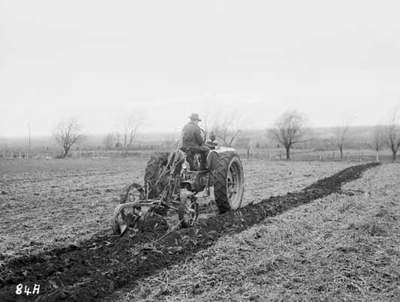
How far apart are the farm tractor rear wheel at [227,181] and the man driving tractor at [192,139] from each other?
47 centimetres

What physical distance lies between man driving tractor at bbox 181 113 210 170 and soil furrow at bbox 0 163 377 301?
1.68 m

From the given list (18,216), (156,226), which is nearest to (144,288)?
(156,226)

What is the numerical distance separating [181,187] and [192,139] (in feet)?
3.58

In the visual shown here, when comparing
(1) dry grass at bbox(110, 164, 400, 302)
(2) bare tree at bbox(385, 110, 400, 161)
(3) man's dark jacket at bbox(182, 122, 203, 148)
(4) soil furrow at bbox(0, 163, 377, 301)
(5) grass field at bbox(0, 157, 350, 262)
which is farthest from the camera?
(2) bare tree at bbox(385, 110, 400, 161)

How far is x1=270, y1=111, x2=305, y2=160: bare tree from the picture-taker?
5608 cm

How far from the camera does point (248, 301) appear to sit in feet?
15.0

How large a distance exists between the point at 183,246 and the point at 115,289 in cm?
180

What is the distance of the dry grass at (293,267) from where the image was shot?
4766mm

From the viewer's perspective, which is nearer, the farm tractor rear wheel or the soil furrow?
the soil furrow

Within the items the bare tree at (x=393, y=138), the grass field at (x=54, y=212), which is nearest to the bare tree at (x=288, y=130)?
the bare tree at (x=393, y=138)

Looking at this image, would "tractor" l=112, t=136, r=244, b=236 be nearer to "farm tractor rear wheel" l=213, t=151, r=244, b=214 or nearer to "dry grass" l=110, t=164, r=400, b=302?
"farm tractor rear wheel" l=213, t=151, r=244, b=214

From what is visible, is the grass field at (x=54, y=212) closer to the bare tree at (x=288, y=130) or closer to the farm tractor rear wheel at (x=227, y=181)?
the farm tractor rear wheel at (x=227, y=181)

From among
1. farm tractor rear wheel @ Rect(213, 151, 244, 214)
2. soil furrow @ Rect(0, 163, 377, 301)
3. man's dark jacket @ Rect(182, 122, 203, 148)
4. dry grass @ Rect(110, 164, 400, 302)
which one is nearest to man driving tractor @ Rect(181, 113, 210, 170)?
man's dark jacket @ Rect(182, 122, 203, 148)

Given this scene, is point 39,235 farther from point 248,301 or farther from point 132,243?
point 248,301
